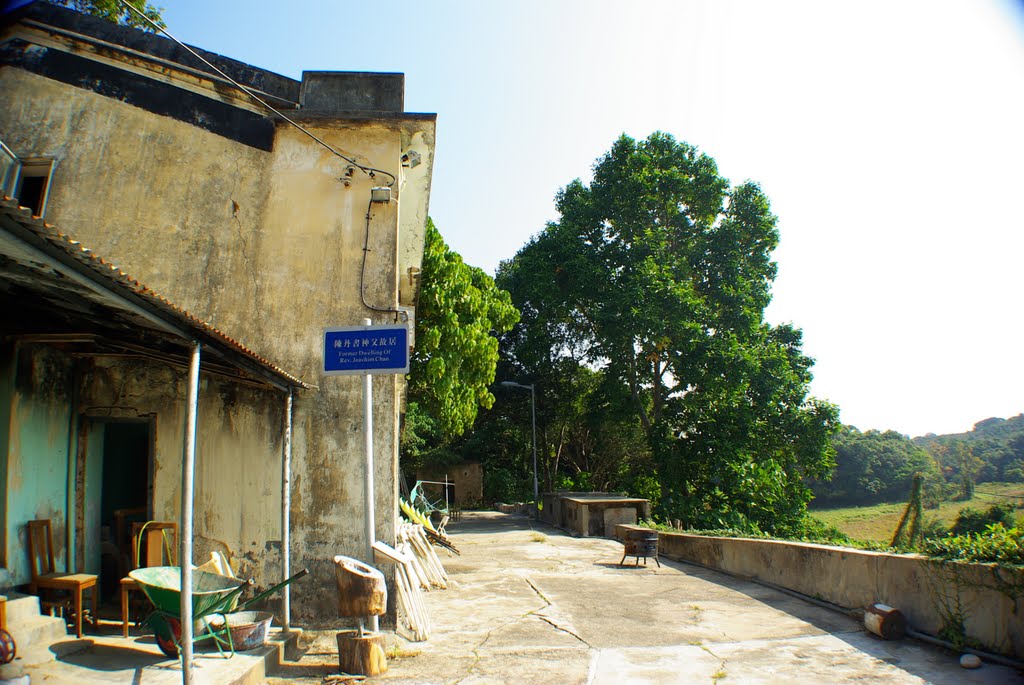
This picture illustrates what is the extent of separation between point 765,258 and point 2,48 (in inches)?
937

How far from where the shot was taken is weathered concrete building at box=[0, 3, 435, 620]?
7.40m

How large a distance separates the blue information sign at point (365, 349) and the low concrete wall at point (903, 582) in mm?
5756

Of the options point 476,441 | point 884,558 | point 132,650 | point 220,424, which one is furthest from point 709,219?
point 132,650

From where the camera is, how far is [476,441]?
3559cm

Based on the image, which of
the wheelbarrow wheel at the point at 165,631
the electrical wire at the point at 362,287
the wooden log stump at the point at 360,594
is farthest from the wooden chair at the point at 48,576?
the electrical wire at the point at 362,287

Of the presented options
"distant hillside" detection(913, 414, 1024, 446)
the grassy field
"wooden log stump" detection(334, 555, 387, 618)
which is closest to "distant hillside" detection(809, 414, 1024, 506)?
the grassy field

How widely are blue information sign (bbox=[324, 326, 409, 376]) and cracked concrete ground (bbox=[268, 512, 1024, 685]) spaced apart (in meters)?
2.77

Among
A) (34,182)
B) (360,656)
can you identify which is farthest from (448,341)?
(360,656)

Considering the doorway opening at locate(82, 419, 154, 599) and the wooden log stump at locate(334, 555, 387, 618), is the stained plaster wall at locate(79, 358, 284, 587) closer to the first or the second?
the doorway opening at locate(82, 419, 154, 599)

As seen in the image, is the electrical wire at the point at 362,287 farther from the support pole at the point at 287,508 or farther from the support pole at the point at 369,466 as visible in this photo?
the support pole at the point at 287,508

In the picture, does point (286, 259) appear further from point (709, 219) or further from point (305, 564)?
point (709, 219)

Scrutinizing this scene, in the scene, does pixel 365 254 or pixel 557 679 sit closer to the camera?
pixel 557 679

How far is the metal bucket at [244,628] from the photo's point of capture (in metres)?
5.72

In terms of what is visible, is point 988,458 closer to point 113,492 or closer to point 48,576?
point 113,492
